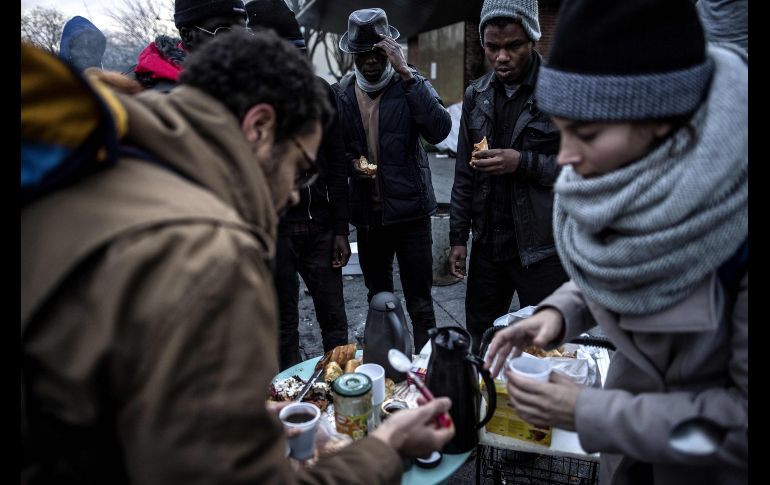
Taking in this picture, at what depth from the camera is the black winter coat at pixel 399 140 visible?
3.49 meters

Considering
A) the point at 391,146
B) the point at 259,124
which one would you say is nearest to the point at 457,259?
the point at 391,146

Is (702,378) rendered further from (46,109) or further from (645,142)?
(46,109)

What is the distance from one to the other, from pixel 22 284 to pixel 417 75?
3144 mm

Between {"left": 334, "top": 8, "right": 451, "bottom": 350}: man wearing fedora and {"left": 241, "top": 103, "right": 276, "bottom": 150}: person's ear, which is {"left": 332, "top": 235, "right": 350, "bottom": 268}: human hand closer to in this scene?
{"left": 334, "top": 8, "right": 451, "bottom": 350}: man wearing fedora

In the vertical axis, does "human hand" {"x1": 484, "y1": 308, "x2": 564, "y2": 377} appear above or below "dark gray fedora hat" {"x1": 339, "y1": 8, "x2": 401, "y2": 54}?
below

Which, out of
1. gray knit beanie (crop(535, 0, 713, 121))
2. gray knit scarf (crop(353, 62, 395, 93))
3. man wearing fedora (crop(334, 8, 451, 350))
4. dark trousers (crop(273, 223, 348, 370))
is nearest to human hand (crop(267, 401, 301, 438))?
gray knit beanie (crop(535, 0, 713, 121))

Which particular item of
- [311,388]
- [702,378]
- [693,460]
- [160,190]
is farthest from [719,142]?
[311,388]

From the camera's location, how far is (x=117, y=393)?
32.8 inches

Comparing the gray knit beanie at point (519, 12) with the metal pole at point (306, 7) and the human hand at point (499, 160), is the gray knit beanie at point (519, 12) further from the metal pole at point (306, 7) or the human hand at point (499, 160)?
the metal pole at point (306, 7)

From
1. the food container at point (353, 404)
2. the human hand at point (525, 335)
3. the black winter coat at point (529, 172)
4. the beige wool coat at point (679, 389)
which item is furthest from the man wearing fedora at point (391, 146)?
the beige wool coat at point (679, 389)

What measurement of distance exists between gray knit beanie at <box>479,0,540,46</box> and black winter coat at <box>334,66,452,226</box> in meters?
0.80

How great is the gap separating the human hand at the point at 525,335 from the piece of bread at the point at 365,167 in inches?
77.0

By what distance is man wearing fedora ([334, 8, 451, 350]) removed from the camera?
347 centimetres

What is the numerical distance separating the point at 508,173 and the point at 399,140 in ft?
3.10
